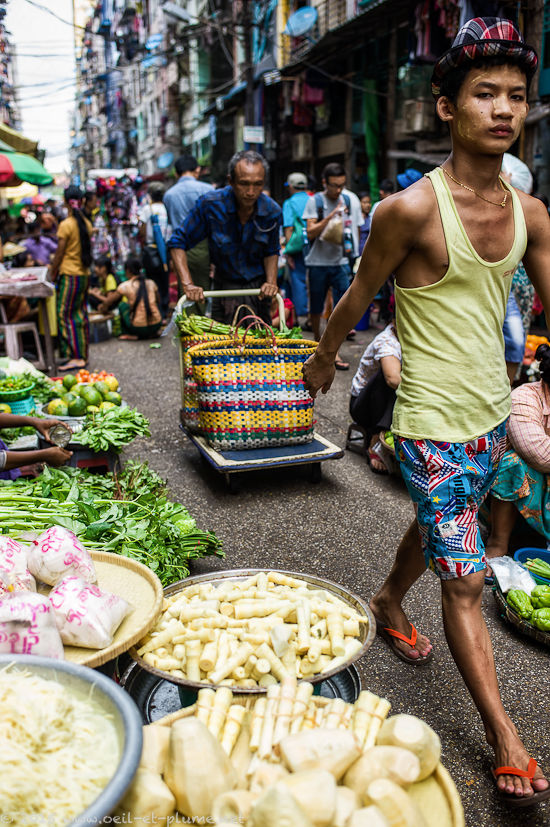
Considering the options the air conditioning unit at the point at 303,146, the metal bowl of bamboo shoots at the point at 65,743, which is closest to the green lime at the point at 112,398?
the metal bowl of bamboo shoots at the point at 65,743

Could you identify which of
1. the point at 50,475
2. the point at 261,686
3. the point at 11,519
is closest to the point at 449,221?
the point at 261,686

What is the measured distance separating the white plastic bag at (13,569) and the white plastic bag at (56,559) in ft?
0.12

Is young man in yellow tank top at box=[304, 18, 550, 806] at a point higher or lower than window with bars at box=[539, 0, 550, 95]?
lower

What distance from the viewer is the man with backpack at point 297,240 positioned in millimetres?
9680

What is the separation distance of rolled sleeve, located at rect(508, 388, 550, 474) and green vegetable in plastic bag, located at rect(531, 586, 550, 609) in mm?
692

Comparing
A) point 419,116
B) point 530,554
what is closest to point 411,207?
point 530,554

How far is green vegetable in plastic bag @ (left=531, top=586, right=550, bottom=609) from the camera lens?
10.3 feet

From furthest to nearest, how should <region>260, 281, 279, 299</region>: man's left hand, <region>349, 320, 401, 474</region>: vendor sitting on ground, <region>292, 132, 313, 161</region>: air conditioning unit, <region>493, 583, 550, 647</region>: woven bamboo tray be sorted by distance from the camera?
<region>292, 132, 313, 161</region>: air conditioning unit
<region>260, 281, 279, 299</region>: man's left hand
<region>349, 320, 401, 474</region>: vendor sitting on ground
<region>493, 583, 550, 647</region>: woven bamboo tray

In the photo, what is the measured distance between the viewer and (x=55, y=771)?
1.38m

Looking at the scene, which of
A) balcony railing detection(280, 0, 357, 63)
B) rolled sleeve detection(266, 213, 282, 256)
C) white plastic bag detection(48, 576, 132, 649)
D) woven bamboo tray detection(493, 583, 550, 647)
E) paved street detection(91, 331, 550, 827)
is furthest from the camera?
balcony railing detection(280, 0, 357, 63)

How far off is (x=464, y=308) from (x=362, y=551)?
6.78 ft

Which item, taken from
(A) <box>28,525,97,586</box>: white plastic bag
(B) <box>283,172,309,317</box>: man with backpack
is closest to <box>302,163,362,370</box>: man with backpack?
(B) <box>283,172,309,317</box>: man with backpack

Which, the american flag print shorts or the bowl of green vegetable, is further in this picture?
the bowl of green vegetable

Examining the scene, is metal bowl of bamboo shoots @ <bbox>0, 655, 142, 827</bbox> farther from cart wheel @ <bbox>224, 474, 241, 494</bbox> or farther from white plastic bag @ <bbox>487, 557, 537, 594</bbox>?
cart wheel @ <bbox>224, 474, 241, 494</bbox>
